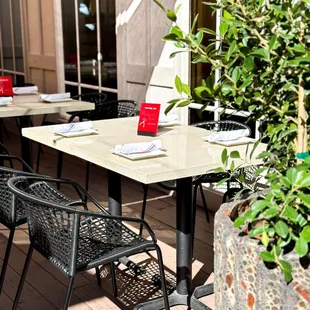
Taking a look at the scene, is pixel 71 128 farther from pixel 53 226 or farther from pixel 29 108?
pixel 29 108

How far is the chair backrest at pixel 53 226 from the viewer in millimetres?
2131

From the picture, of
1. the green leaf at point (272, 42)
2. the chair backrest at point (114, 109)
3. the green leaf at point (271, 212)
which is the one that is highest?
the green leaf at point (272, 42)

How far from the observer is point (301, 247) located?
1.38 m

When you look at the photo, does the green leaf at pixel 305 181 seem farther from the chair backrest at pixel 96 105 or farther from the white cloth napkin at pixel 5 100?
the chair backrest at pixel 96 105

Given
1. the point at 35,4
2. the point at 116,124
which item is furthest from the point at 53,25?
the point at 116,124

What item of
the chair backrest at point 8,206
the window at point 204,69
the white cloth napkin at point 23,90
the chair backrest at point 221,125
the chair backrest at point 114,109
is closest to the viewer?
the chair backrest at point 8,206

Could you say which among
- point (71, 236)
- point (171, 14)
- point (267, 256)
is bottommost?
point (71, 236)

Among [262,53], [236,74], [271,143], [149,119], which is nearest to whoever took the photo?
[262,53]

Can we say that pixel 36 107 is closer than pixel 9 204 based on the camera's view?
No

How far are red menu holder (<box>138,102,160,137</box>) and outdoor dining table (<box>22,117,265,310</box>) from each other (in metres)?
0.05

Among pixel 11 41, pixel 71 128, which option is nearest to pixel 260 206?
pixel 71 128

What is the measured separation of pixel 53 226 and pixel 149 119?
104 centimetres

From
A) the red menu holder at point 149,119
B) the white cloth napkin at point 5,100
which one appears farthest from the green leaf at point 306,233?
the white cloth napkin at point 5,100

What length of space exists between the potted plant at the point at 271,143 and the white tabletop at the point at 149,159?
0.56 m
